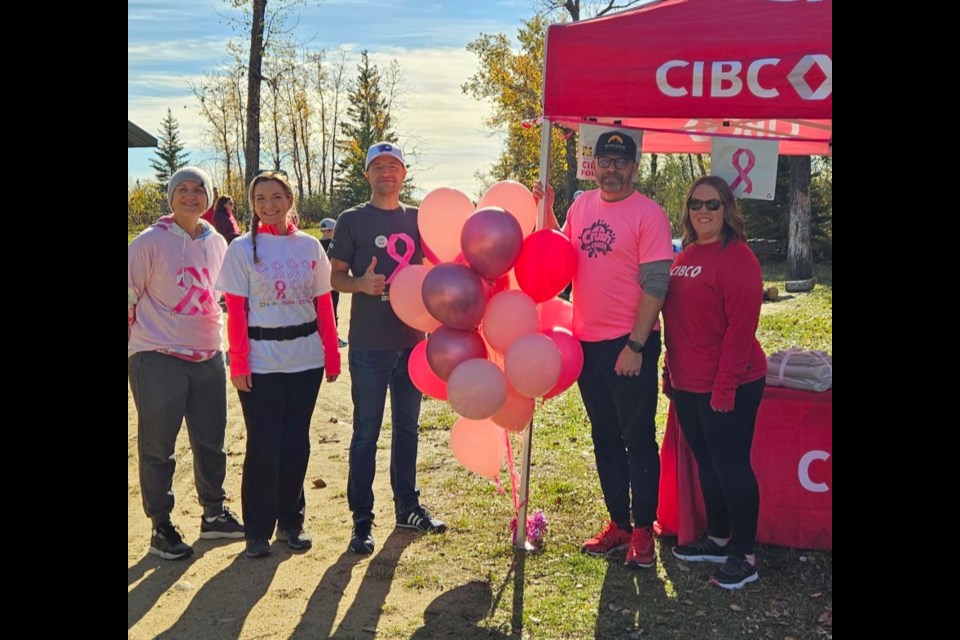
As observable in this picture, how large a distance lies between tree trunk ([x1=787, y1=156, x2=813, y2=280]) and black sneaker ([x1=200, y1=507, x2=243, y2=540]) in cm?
1549

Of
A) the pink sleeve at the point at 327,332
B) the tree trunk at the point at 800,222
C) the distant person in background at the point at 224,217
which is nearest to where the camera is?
the pink sleeve at the point at 327,332

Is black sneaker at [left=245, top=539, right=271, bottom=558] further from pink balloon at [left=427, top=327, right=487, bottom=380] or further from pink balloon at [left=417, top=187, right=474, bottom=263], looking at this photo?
pink balloon at [left=417, top=187, right=474, bottom=263]

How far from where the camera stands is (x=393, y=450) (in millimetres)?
4852

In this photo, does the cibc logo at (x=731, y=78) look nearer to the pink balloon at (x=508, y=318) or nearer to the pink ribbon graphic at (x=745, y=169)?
the pink ribbon graphic at (x=745, y=169)

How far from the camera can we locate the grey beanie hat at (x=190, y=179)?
436 cm

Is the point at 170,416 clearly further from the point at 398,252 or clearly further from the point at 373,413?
the point at 398,252

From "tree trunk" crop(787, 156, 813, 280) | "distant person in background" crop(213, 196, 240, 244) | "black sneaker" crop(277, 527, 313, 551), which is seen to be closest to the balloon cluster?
"black sneaker" crop(277, 527, 313, 551)

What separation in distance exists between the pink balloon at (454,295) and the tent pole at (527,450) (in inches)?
24.9

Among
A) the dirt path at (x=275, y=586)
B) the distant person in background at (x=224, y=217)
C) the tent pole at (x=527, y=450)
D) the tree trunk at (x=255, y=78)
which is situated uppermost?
the tree trunk at (x=255, y=78)

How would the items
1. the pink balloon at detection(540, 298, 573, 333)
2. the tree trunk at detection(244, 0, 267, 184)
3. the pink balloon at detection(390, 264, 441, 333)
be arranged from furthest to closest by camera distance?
the tree trunk at detection(244, 0, 267, 184) < the pink balloon at detection(540, 298, 573, 333) < the pink balloon at detection(390, 264, 441, 333)

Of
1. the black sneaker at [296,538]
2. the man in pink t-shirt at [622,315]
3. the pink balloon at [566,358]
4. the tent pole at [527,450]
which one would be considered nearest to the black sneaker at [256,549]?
the black sneaker at [296,538]

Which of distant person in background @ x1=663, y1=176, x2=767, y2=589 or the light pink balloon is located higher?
distant person in background @ x1=663, y1=176, x2=767, y2=589

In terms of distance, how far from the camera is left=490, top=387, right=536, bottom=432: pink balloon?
161 inches

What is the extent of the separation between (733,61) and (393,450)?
9.18 ft
